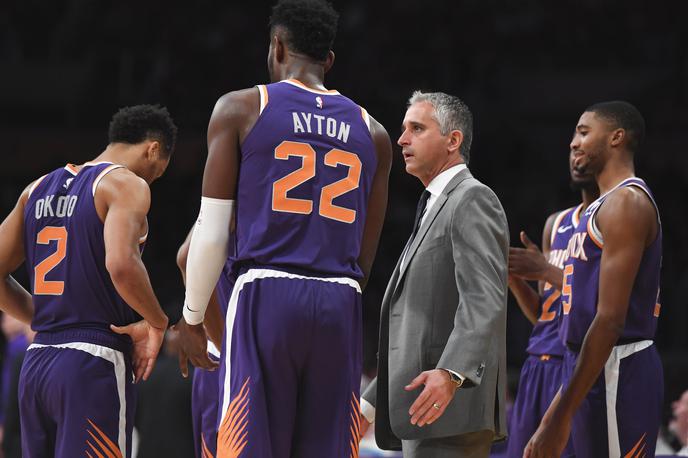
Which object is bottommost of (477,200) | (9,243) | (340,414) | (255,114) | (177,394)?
(177,394)

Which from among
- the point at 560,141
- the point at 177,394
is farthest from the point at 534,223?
the point at 177,394

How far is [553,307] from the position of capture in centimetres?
570

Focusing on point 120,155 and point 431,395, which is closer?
point 431,395

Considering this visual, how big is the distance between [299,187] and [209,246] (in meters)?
0.38

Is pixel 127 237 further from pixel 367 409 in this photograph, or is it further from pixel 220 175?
pixel 367 409

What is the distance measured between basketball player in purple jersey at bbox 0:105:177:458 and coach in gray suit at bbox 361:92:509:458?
3.86 feet

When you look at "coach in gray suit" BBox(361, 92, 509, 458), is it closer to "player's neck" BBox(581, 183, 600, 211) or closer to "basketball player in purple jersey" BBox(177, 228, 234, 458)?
"basketball player in purple jersey" BBox(177, 228, 234, 458)

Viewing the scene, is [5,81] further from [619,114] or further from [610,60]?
[619,114]

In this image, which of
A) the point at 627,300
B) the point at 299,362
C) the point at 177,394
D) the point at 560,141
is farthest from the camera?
the point at 560,141

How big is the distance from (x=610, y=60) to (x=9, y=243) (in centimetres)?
1230

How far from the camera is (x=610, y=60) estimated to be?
15469 mm

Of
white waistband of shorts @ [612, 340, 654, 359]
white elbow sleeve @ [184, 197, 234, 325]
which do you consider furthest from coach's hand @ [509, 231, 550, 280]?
white elbow sleeve @ [184, 197, 234, 325]

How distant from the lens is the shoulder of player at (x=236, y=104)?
12.0 ft

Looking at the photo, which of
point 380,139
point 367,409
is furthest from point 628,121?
point 367,409
